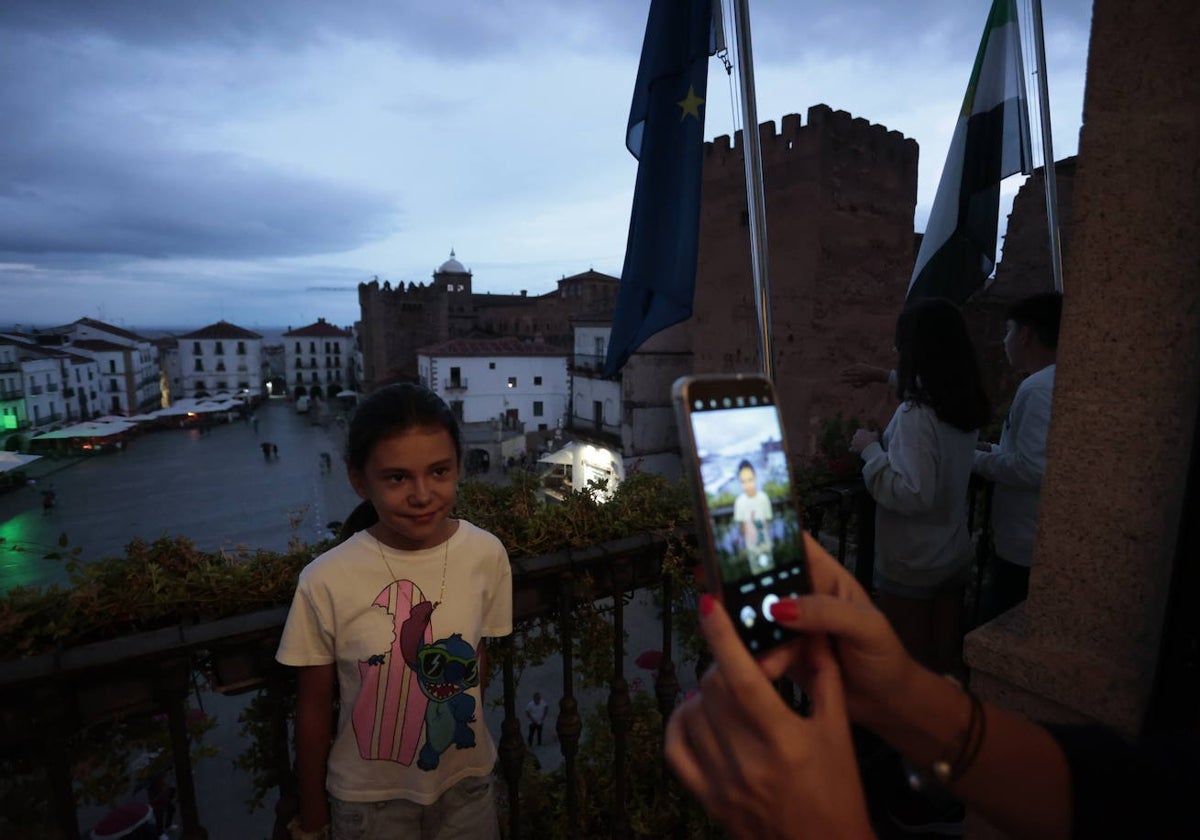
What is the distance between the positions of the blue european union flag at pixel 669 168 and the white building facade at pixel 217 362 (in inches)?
3143

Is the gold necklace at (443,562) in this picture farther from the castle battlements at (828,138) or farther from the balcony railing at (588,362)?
the balcony railing at (588,362)

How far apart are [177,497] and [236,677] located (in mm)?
33581

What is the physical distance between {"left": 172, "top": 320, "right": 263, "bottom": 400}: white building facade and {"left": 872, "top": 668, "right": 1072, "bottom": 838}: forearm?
8270cm

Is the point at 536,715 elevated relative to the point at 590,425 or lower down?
lower down

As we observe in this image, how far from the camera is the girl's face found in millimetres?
2059

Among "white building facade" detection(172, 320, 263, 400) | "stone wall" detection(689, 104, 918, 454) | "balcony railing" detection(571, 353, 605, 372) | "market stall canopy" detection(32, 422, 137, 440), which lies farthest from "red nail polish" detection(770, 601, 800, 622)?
"white building facade" detection(172, 320, 263, 400)

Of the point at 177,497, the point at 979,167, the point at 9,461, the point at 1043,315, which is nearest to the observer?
the point at 1043,315

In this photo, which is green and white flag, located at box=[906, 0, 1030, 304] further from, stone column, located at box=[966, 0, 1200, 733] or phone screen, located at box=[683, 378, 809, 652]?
phone screen, located at box=[683, 378, 809, 652]

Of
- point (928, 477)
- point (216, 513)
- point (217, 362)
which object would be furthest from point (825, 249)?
point (217, 362)

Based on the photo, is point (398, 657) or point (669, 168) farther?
point (669, 168)

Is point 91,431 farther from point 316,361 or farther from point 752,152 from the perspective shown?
point 752,152

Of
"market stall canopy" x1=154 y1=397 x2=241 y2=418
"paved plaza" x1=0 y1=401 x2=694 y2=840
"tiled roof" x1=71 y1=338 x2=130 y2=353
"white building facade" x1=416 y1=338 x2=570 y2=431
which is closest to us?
"paved plaza" x1=0 y1=401 x2=694 y2=840

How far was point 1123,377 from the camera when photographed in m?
1.60

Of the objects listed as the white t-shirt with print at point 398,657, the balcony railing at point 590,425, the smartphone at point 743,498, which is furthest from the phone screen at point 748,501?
the balcony railing at point 590,425
